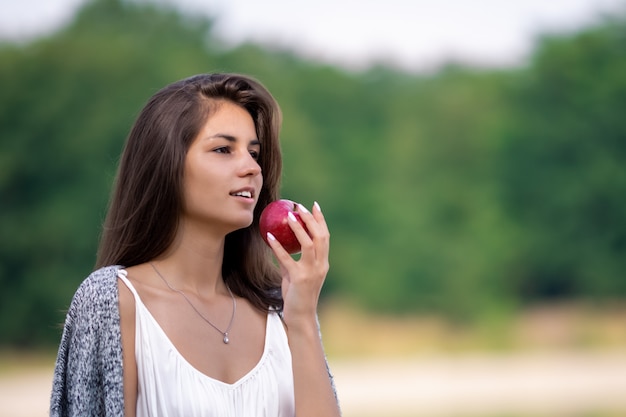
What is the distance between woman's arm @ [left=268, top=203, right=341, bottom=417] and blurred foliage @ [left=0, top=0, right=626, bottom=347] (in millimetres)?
11330

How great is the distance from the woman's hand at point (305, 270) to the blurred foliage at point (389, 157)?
11312 millimetres

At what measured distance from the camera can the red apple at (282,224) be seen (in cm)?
205

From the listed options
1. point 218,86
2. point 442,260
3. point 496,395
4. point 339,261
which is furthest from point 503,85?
point 218,86

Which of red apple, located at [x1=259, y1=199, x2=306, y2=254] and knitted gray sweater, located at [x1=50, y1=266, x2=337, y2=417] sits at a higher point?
red apple, located at [x1=259, y1=199, x2=306, y2=254]

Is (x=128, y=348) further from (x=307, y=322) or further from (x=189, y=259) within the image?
(x=307, y=322)

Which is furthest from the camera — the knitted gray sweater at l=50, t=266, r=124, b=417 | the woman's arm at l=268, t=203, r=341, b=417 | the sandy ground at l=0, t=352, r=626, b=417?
the sandy ground at l=0, t=352, r=626, b=417

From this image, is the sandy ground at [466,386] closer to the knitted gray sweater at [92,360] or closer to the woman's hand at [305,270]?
the woman's hand at [305,270]

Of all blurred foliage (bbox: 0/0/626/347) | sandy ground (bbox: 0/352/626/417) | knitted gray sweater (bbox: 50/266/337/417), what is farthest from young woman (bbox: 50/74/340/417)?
blurred foliage (bbox: 0/0/626/347)

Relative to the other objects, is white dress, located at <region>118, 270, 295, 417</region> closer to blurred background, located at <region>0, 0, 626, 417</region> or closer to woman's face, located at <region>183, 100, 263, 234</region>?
woman's face, located at <region>183, 100, 263, 234</region>

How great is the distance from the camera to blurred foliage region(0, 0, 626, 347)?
537 inches

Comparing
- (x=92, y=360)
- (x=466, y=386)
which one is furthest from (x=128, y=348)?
(x=466, y=386)

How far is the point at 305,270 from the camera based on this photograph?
1961 mm

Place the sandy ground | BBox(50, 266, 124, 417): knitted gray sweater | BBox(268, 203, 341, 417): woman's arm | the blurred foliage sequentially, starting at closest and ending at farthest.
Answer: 1. BBox(50, 266, 124, 417): knitted gray sweater
2. BBox(268, 203, 341, 417): woman's arm
3. the sandy ground
4. the blurred foliage

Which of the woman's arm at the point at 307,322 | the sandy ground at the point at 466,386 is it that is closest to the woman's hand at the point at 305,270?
the woman's arm at the point at 307,322
